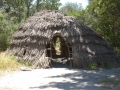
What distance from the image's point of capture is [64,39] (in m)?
15.0

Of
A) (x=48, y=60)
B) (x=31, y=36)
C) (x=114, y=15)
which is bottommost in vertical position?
(x=48, y=60)

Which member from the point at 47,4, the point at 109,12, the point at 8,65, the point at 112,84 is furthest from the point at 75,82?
the point at 47,4

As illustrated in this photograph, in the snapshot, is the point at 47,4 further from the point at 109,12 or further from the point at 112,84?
the point at 112,84

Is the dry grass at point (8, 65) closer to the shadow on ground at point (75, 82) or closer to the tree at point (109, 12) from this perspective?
the shadow on ground at point (75, 82)

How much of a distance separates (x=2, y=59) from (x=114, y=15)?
7.30 metres

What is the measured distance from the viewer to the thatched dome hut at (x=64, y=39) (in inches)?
574

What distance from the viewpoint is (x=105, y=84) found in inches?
375

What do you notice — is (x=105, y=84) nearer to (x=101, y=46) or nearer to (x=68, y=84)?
(x=68, y=84)

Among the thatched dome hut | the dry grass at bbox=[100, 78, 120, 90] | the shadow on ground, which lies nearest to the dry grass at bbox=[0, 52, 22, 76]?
the thatched dome hut

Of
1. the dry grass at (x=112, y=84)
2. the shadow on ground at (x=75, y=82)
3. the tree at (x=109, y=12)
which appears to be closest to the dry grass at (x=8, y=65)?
the shadow on ground at (x=75, y=82)

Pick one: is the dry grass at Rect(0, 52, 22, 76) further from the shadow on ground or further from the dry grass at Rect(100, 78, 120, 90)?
the dry grass at Rect(100, 78, 120, 90)

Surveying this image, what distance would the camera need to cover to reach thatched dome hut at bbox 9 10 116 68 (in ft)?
47.8

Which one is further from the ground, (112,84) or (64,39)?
(64,39)

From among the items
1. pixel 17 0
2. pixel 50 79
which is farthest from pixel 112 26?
pixel 17 0
